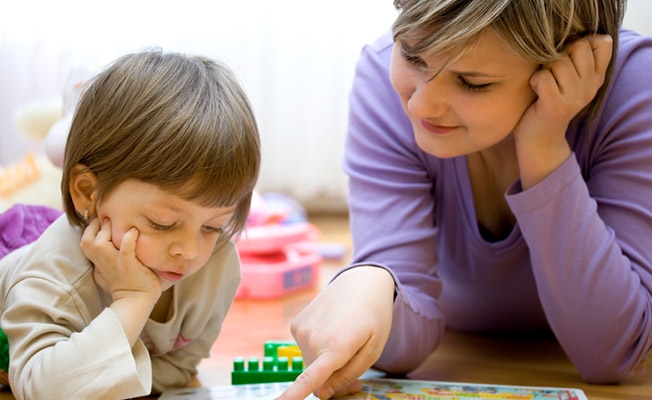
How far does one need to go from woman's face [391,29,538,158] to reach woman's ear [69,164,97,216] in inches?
15.0

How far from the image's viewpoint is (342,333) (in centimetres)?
92

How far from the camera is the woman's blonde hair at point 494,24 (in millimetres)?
906

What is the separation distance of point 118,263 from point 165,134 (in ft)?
0.49

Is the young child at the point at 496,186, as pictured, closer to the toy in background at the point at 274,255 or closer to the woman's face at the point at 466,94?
the woman's face at the point at 466,94

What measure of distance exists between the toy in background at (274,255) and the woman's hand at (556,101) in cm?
80

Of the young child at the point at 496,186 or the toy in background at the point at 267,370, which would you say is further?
the toy in background at the point at 267,370

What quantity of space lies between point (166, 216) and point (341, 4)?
181cm

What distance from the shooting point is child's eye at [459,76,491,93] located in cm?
96

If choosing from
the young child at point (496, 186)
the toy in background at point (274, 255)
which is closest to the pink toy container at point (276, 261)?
the toy in background at point (274, 255)

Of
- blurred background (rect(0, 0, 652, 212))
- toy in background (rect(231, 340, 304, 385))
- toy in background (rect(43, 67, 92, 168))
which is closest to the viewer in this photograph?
toy in background (rect(231, 340, 304, 385))

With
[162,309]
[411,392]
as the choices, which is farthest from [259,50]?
[411,392]

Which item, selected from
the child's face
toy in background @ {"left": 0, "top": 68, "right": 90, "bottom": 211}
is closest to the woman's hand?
the child's face

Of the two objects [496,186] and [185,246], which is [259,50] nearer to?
[496,186]

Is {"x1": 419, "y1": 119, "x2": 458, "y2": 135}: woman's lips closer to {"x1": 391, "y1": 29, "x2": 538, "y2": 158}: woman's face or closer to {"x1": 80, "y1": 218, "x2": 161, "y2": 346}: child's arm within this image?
{"x1": 391, "y1": 29, "x2": 538, "y2": 158}: woman's face
